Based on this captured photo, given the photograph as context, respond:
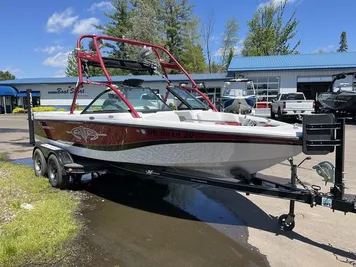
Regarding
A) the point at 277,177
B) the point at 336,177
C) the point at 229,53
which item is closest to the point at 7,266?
the point at 336,177

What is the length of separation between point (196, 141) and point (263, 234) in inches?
59.5

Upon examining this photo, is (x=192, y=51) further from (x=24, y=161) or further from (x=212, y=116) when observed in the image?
(x=212, y=116)

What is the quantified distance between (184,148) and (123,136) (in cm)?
117

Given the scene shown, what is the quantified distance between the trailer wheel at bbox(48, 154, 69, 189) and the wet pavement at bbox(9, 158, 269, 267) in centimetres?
41

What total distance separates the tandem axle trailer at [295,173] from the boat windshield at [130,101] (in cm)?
99

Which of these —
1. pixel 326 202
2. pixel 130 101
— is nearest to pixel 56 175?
pixel 130 101

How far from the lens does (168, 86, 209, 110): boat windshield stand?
638 cm

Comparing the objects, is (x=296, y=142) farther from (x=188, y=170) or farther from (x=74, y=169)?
(x=74, y=169)

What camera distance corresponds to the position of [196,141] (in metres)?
4.43

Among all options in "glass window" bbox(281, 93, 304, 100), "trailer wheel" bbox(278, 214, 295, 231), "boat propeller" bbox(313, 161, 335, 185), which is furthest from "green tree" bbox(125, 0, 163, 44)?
"boat propeller" bbox(313, 161, 335, 185)

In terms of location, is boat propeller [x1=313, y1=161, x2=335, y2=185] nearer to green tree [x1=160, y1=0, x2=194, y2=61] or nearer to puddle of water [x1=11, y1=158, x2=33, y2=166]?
puddle of water [x1=11, y1=158, x2=33, y2=166]

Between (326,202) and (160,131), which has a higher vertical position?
(160,131)

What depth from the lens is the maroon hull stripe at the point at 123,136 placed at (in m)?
4.18

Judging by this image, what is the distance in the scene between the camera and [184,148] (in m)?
4.58
